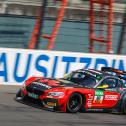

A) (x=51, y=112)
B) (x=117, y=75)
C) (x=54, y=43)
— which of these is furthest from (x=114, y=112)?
(x=54, y=43)

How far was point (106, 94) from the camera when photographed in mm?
13406

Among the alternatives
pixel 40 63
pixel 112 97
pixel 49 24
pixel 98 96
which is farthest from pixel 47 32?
pixel 98 96

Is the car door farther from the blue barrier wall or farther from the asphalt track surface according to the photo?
the blue barrier wall

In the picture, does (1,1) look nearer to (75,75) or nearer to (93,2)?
(93,2)

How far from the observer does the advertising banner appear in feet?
52.6

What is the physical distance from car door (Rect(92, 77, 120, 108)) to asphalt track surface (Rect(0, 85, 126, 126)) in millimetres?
294

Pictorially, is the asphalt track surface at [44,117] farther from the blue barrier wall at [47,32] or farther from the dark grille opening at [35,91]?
the blue barrier wall at [47,32]

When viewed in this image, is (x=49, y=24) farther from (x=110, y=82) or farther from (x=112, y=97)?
(x=112, y=97)

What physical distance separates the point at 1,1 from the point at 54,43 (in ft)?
13.1

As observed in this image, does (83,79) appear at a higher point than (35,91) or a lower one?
higher

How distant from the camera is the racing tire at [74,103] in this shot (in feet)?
41.5

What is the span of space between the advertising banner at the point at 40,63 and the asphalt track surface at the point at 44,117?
2176 millimetres

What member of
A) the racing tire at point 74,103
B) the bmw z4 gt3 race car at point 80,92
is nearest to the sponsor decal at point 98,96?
the bmw z4 gt3 race car at point 80,92

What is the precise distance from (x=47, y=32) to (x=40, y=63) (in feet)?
15.1
